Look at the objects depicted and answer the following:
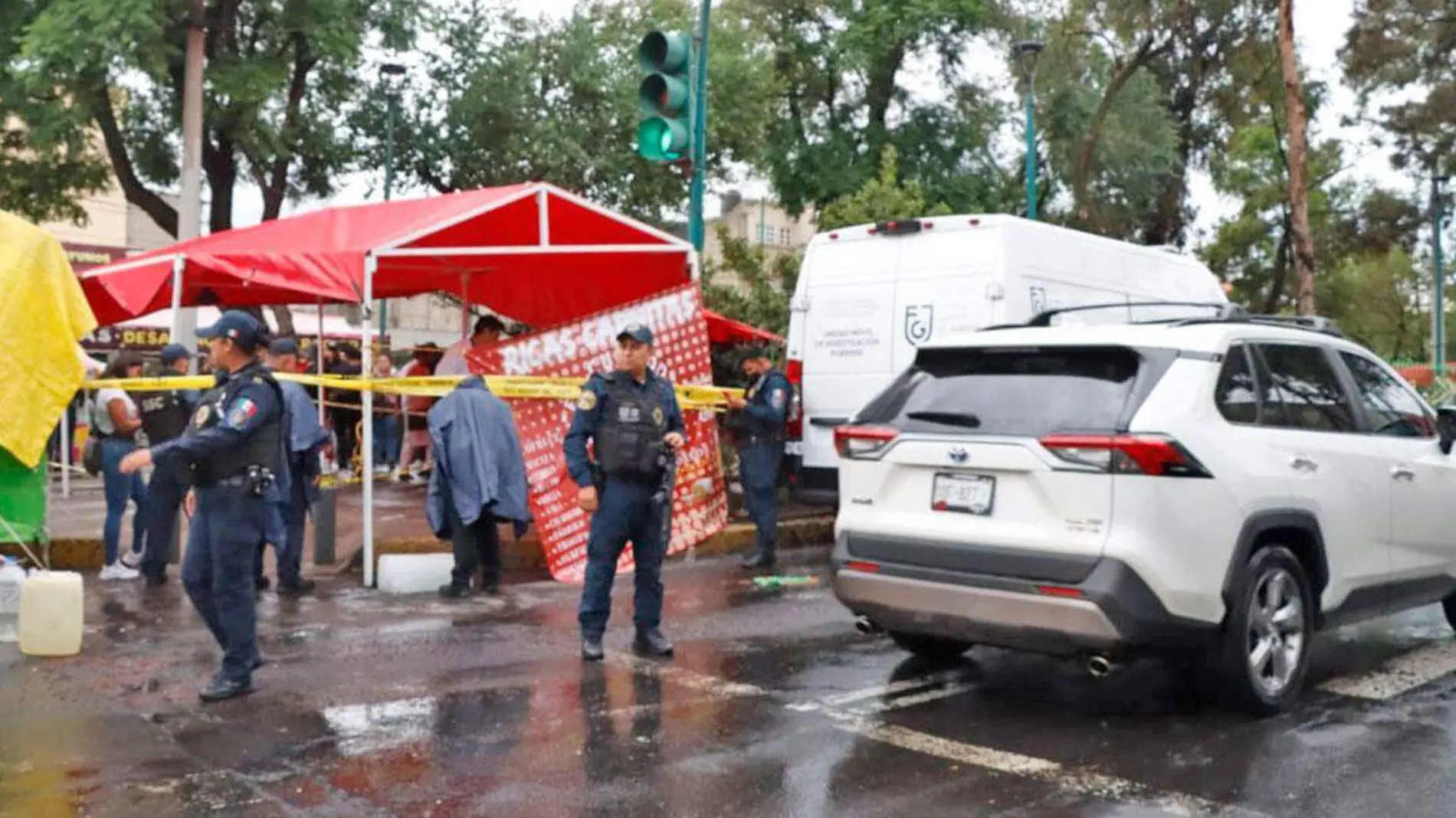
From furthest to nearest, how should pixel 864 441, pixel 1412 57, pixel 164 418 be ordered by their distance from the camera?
1. pixel 1412 57
2. pixel 164 418
3. pixel 864 441

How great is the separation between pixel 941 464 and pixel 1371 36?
2794cm

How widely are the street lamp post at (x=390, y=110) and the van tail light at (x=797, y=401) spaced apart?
1383 centimetres

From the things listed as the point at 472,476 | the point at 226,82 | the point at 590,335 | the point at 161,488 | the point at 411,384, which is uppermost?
the point at 226,82

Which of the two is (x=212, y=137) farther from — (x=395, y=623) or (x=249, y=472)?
(x=249, y=472)

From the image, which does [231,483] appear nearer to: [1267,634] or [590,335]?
[590,335]

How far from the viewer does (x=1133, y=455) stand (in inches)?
207

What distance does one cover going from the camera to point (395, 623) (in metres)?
7.94

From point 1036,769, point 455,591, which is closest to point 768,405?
point 455,591

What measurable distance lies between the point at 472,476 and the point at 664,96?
317 cm

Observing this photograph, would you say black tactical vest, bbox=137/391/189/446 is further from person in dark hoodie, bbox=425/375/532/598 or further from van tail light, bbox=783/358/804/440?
van tail light, bbox=783/358/804/440

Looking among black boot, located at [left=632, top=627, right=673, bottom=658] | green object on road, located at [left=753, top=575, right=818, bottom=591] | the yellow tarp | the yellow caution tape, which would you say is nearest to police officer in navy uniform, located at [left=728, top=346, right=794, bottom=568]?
green object on road, located at [left=753, top=575, right=818, bottom=591]

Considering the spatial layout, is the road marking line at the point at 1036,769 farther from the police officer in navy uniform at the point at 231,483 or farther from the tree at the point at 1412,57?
the tree at the point at 1412,57

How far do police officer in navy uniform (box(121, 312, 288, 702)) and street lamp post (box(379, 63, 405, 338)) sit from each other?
17603 mm

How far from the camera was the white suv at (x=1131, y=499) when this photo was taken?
17.4ft
